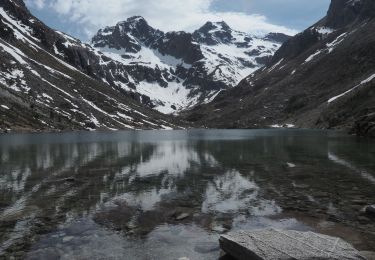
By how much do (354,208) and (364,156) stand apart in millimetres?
36663

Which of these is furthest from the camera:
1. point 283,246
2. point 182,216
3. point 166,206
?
point 166,206

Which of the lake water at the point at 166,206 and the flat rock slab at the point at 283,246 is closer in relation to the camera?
the flat rock slab at the point at 283,246

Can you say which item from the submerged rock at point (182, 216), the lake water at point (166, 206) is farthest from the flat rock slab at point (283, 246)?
the submerged rock at point (182, 216)

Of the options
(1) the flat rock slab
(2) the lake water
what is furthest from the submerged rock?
(1) the flat rock slab

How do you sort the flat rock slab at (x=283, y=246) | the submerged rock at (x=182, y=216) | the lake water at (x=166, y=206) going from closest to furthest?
the flat rock slab at (x=283, y=246), the lake water at (x=166, y=206), the submerged rock at (x=182, y=216)

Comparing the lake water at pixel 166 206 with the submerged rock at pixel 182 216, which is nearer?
the lake water at pixel 166 206

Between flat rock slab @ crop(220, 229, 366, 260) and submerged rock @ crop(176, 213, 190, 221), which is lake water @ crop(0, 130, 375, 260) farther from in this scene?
flat rock slab @ crop(220, 229, 366, 260)

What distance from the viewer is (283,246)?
54.8 ft

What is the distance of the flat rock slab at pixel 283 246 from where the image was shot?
52.0 feet

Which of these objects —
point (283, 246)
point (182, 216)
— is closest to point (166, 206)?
point (182, 216)

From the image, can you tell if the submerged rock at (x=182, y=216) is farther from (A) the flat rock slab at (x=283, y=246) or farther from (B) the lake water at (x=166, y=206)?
(A) the flat rock slab at (x=283, y=246)


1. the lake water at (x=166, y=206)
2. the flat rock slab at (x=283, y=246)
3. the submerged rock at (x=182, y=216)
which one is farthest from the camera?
the submerged rock at (x=182, y=216)

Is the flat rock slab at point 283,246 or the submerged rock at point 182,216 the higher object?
the flat rock slab at point 283,246

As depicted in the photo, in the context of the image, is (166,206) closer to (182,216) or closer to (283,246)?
(182,216)
